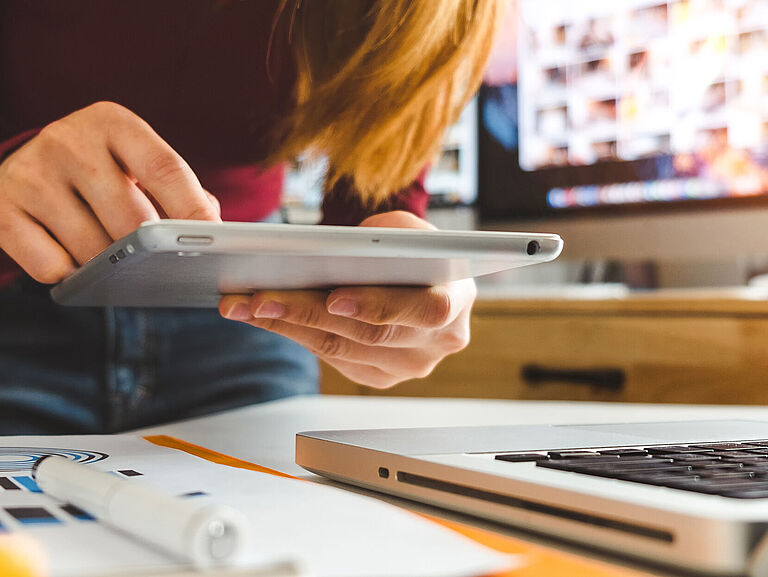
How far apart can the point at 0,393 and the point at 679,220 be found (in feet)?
3.22

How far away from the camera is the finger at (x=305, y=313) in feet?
1.59

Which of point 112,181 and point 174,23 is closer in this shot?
point 112,181

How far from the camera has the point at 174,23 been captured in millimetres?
685

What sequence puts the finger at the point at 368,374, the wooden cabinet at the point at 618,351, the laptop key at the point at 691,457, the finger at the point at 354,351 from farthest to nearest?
the wooden cabinet at the point at 618,351 < the finger at the point at 368,374 < the finger at the point at 354,351 < the laptop key at the point at 691,457

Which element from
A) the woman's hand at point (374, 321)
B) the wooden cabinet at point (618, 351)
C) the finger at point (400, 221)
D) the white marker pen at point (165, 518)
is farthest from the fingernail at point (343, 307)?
the wooden cabinet at point (618, 351)

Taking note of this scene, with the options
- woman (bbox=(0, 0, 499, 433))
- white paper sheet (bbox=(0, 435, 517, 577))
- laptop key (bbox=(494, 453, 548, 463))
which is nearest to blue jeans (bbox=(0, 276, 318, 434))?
woman (bbox=(0, 0, 499, 433))

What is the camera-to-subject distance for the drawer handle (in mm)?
1133

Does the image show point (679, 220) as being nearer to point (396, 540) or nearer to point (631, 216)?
point (631, 216)

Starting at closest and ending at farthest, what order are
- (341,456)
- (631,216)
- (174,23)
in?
(341,456) < (174,23) < (631,216)

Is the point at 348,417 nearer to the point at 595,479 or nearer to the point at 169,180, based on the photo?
the point at 169,180

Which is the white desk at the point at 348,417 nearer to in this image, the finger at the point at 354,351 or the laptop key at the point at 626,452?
the finger at the point at 354,351

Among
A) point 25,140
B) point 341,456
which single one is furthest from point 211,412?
point 341,456

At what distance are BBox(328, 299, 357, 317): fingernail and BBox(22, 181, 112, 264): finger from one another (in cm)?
13

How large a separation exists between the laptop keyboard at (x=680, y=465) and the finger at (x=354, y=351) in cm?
27
